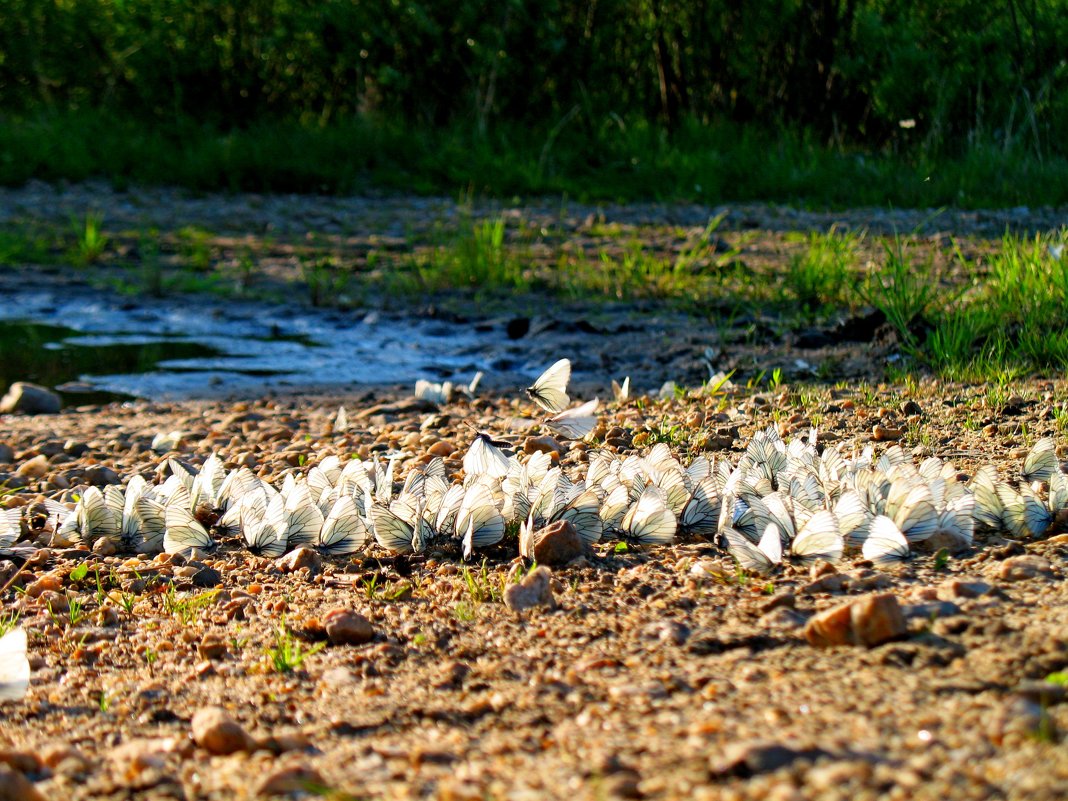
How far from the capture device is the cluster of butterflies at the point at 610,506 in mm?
2158

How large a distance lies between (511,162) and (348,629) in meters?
7.55

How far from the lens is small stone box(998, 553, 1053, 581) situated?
1.93 meters

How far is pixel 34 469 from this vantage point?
135 inches

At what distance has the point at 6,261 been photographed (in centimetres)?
742

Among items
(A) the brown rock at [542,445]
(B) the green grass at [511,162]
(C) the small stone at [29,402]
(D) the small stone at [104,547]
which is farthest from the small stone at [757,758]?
(B) the green grass at [511,162]

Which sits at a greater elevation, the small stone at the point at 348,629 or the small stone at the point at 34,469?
the small stone at the point at 348,629

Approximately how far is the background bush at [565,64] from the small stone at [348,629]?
25.3 ft

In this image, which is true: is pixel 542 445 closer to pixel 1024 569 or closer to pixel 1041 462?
pixel 1041 462

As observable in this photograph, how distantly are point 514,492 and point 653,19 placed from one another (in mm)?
8552

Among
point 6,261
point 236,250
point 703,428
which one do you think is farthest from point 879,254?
point 6,261

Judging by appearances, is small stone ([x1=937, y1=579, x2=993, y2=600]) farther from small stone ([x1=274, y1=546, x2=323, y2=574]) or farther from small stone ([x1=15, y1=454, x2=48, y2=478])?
small stone ([x1=15, y1=454, x2=48, y2=478])

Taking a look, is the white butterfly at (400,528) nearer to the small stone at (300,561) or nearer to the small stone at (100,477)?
the small stone at (300,561)

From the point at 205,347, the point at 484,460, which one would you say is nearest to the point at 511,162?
the point at 205,347

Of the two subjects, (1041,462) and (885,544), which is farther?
(1041,462)
